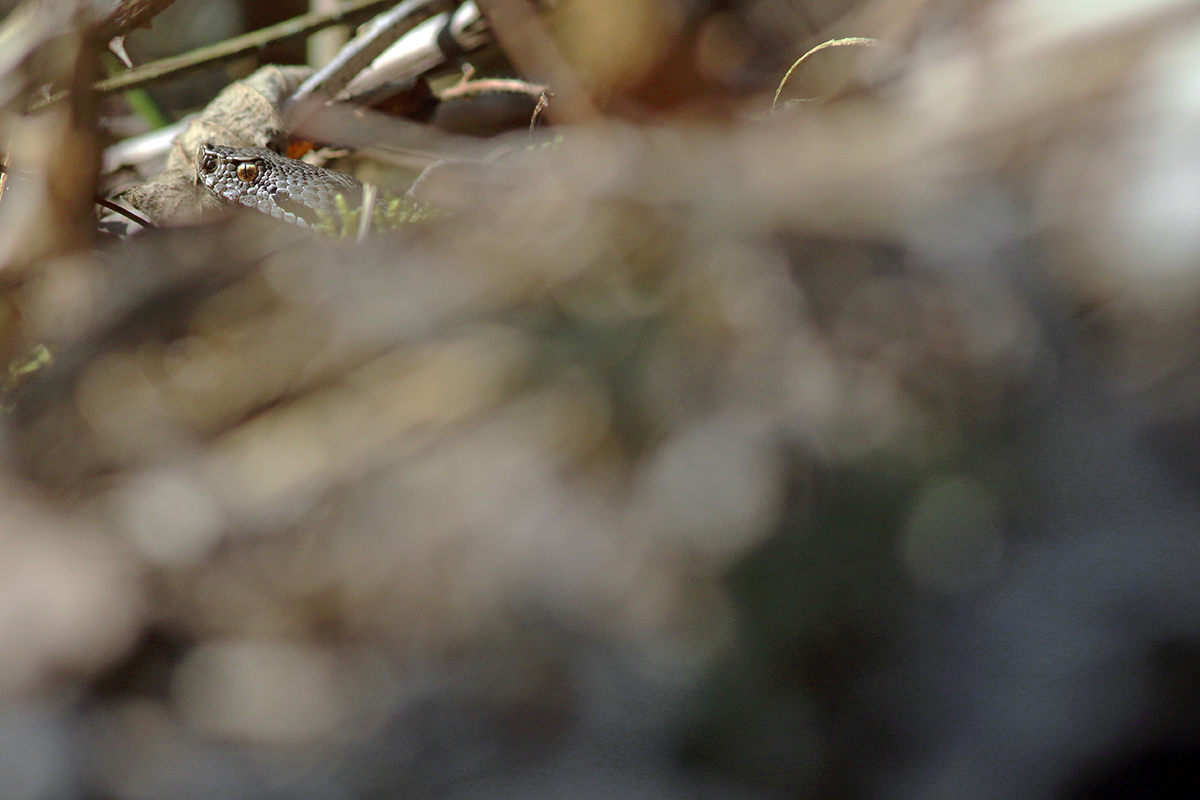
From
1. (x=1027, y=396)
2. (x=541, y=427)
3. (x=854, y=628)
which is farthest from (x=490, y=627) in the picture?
(x=1027, y=396)

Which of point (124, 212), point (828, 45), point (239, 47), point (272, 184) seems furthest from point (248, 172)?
point (828, 45)

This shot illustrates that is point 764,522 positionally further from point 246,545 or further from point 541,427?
point 246,545

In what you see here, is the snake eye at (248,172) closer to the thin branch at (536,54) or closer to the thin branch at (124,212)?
the thin branch at (124,212)

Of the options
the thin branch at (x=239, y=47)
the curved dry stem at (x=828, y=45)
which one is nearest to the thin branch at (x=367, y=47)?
the thin branch at (x=239, y=47)

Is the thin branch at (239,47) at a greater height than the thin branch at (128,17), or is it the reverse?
the thin branch at (128,17)

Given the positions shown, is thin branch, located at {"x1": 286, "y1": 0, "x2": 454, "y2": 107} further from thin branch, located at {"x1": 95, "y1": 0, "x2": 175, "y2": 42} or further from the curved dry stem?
the curved dry stem
